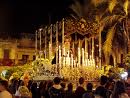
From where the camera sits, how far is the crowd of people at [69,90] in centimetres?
989

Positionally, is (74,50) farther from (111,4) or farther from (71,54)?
(111,4)

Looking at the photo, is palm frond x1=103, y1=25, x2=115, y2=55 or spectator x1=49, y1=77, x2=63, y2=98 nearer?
spectator x1=49, y1=77, x2=63, y2=98

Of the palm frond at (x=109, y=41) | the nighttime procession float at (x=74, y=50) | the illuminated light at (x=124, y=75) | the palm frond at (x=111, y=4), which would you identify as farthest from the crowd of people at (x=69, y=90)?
the palm frond at (x=111, y=4)

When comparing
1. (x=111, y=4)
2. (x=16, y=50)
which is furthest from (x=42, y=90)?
(x=16, y=50)

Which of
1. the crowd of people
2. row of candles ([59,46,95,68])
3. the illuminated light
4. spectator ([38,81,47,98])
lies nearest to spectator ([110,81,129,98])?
the crowd of people

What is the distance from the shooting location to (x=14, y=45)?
52312 millimetres

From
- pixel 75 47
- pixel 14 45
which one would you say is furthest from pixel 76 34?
pixel 14 45

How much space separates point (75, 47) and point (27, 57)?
1160 inches

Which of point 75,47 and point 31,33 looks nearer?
point 75,47

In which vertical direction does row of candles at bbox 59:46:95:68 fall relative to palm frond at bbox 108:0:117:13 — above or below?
below

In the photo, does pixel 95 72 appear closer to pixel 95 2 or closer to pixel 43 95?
pixel 43 95

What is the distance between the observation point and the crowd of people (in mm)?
9891

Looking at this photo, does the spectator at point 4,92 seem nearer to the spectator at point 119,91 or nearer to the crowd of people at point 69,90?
the crowd of people at point 69,90

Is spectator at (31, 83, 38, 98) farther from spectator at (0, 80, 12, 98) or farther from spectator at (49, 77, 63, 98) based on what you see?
spectator at (0, 80, 12, 98)
